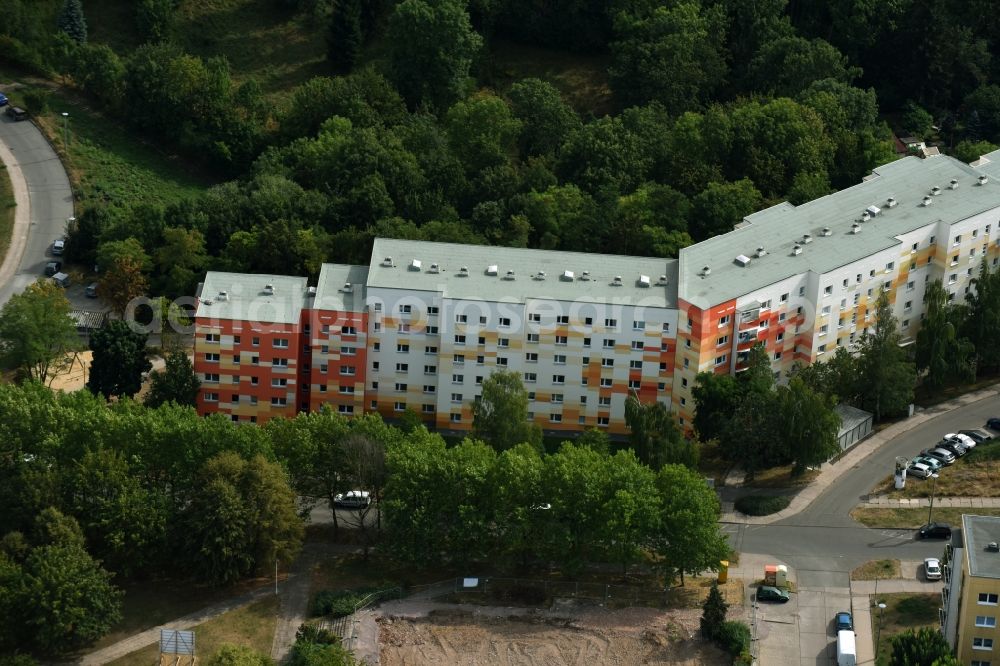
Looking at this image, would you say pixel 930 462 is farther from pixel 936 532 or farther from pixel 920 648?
pixel 920 648

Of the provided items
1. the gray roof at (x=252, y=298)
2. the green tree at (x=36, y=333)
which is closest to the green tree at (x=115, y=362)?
the green tree at (x=36, y=333)

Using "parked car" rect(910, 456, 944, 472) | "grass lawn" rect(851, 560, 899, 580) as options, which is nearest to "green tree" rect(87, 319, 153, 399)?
"grass lawn" rect(851, 560, 899, 580)

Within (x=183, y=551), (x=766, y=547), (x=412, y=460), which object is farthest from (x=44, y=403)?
(x=766, y=547)

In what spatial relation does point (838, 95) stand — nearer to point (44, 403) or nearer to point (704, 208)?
point (704, 208)

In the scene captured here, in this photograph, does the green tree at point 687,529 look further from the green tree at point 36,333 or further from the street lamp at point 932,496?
the green tree at point 36,333

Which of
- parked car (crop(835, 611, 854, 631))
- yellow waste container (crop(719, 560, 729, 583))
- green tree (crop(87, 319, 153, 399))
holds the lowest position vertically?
parked car (crop(835, 611, 854, 631))

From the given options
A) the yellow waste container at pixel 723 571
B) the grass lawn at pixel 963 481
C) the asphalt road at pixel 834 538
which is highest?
the grass lawn at pixel 963 481

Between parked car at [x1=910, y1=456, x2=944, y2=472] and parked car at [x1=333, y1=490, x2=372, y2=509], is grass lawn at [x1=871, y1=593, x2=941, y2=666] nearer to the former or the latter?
parked car at [x1=910, y1=456, x2=944, y2=472]
